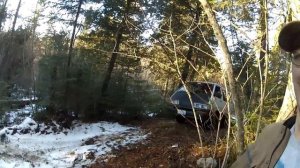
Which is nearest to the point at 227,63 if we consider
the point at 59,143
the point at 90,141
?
the point at 90,141

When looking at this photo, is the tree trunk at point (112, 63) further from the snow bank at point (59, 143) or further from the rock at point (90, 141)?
the rock at point (90, 141)

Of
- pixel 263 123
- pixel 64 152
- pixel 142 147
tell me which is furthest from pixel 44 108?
pixel 263 123

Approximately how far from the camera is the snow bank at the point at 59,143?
9.43 m

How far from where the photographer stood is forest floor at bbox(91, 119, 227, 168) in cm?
786

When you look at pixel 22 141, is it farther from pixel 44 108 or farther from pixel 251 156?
pixel 251 156

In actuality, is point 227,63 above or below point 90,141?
above

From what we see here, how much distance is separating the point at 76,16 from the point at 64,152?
7241mm

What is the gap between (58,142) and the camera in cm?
1207

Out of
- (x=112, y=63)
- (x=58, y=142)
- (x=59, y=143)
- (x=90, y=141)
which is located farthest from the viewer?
(x=112, y=63)

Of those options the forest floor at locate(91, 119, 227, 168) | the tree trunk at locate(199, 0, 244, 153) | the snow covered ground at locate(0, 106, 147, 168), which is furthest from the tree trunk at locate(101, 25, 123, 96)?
the tree trunk at locate(199, 0, 244, 153)

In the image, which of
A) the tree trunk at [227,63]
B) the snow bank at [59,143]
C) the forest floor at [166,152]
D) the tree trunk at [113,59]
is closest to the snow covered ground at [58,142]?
the snow bank at [59,143]

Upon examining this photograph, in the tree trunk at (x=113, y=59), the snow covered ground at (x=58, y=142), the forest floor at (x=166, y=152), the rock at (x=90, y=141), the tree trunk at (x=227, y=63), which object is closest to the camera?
the tree trunk at (x=227, y=63)

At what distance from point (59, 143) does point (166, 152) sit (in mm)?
4512

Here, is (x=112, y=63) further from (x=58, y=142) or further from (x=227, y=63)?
(x=227, y=63)
